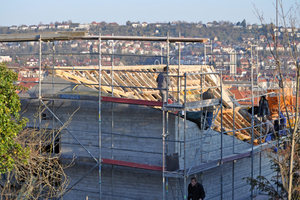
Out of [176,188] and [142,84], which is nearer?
[176,188]

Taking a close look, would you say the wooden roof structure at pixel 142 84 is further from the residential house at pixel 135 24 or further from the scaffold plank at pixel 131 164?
the residential house at pixel 135 24

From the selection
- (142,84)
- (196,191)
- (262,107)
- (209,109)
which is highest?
Answer: (142,84)

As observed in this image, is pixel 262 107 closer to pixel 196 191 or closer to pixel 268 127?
pixel 268 127

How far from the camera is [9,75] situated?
37.6 ft

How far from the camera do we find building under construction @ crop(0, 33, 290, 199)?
44.2 ft

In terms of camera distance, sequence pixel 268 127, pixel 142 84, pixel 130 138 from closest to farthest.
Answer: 1. pixel 130 138
2. pixel 142 84
3. pixel 268 127

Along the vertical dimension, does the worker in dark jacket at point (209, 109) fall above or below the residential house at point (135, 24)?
below

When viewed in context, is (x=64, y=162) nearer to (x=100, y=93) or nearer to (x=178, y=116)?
(x=100, y=93)

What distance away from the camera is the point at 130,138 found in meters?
14.2

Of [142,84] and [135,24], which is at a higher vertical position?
[135,24]

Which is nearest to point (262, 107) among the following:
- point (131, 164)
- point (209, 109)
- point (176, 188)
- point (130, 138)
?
point (209, 109)

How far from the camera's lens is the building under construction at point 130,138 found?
44.2 ft

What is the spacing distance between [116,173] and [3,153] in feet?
15.4

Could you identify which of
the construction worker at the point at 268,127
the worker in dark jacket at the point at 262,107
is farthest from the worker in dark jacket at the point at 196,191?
the construction worker at the point at 268,127
